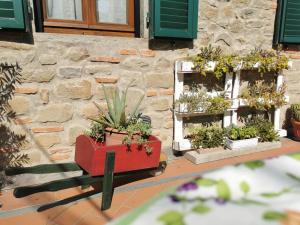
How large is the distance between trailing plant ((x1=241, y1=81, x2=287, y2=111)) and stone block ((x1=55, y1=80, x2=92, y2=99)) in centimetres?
226

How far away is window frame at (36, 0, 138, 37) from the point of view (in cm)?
311

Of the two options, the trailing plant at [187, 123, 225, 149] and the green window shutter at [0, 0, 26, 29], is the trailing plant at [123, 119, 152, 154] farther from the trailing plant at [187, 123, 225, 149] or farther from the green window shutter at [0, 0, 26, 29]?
the green window shutter at [0, 0, 26, 29]

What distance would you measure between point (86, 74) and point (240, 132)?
7.36 feet

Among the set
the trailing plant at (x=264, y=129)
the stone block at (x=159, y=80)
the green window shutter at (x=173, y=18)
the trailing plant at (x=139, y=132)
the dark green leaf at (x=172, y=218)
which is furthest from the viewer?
the trailing plant at (x=264, y=129)

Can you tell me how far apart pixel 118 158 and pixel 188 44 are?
188 centimetres

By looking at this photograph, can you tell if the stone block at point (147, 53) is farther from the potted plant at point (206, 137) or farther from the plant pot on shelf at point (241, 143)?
the plant pot on shelf at point (241, 143)

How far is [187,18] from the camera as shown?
353 centimetres

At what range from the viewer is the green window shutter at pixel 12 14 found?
8.63 feet

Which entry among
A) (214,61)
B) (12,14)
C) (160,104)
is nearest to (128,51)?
(160,104)

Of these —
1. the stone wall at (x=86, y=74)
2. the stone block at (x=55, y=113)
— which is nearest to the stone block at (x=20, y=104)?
the stone wall at (x=86, y=74)

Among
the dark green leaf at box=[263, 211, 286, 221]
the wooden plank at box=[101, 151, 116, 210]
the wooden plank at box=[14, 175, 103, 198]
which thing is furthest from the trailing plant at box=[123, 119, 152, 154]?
the dark green leaf at box=[263, 211, 286, 221]

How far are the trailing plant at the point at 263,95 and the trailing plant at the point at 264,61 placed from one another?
24cm

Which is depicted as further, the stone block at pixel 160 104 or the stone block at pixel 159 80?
the stone block at pixel 160 104

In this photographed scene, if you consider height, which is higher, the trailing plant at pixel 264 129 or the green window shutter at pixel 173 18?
the green window shutter at pixel 173 18
